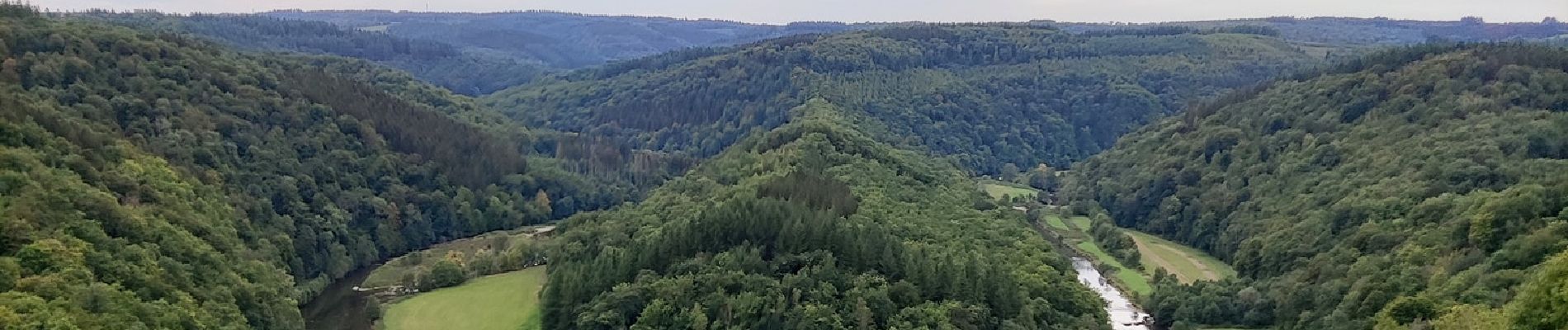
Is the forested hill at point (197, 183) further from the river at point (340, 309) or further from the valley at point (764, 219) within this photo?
the river at point (340, 309)

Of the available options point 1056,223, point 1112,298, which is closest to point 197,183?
point 1112,298

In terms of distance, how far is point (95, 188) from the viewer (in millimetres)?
101812

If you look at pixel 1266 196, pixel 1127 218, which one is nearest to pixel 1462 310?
pixel 1266 196

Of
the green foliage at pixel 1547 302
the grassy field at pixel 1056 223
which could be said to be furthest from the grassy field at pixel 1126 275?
the green foliage at pixel 1547 302

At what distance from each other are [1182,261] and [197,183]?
389 ft

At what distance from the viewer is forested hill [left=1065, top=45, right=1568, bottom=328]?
3583 inches

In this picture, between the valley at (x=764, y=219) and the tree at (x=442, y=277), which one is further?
the tree at (x=442, y=277)

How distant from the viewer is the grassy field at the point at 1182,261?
138 metres

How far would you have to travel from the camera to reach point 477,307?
120812mm

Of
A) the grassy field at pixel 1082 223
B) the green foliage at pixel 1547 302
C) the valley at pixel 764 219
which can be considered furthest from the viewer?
the grassy field at pixel 1082 223

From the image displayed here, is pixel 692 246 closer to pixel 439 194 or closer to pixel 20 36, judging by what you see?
pixel 439 194

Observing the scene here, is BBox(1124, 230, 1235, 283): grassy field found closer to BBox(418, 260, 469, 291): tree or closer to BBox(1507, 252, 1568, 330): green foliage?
BBox(1507, 252, 1568, 330): green foliage

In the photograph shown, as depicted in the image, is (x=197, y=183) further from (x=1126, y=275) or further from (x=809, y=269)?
(x=1126, y=275)

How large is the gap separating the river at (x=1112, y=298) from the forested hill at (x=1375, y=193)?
10.9 feet
